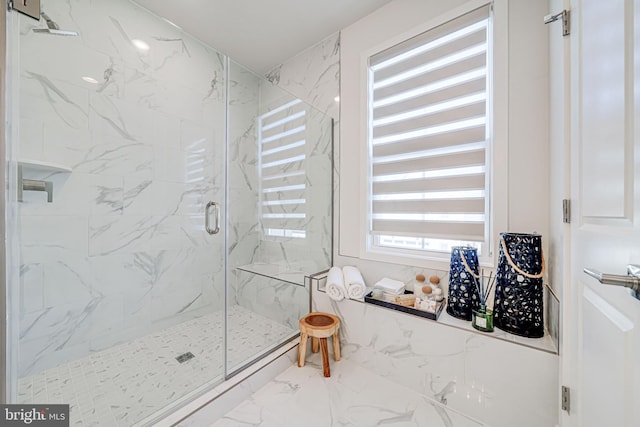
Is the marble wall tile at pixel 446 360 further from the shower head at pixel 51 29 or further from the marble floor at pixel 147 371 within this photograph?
the shower head at pixel 51 29

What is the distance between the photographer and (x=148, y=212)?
5.30ft

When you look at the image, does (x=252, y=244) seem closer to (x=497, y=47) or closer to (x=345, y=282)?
(x=345, y=282)

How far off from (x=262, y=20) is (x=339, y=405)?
8.36 feet

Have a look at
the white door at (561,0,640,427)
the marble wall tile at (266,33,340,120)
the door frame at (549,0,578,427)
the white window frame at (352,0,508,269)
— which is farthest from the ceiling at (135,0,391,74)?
the white door at (561,0,640,427)

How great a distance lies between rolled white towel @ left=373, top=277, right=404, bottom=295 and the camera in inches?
57.8

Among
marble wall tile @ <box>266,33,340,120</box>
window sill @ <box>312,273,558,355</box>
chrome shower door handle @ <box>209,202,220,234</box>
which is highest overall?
marble wall tile @ <box>266,33,340,120</box>

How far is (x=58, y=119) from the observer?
128 cm

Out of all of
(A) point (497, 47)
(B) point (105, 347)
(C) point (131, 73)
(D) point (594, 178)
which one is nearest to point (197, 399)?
(B) point (105, 347)

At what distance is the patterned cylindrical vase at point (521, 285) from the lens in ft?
3.49

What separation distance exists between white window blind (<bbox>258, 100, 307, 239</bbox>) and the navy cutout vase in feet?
3.50

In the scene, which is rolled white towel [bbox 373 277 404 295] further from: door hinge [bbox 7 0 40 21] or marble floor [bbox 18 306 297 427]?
door hinge [bbox 7 0 40 21]

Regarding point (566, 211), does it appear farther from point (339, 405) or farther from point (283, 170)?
point (283, 170)

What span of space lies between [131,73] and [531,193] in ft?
7.73

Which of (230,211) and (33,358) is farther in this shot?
(230,211)
